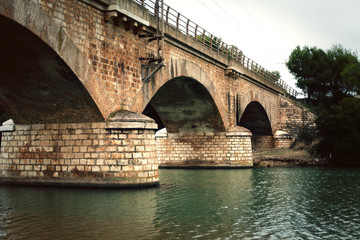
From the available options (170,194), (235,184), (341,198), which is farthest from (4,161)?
(341,198)

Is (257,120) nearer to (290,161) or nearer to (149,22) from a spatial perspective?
(290,161)

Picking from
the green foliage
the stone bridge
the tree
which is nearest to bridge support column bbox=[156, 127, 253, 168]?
the green foliage

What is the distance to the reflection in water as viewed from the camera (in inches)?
299

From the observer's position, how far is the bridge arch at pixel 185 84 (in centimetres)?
1514

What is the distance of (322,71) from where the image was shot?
41656 mm

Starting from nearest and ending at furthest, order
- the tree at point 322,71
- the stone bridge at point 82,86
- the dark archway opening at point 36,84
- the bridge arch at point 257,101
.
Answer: the dark archway opening at point 36,84 < the stone bridge at point 82,86 < the bridge arch at point 257,101 < the tree at point 322,71

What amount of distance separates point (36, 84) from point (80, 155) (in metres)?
2.67

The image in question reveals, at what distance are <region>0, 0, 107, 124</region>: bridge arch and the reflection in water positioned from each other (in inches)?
103

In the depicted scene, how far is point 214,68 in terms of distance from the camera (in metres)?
22.4

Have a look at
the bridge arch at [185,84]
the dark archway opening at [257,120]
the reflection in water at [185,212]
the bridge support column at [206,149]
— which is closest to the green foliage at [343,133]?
the bridge support column at [206,149]

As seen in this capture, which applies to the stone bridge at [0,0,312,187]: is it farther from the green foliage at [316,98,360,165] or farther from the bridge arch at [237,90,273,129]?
the green foliage at [316,98,360,165]

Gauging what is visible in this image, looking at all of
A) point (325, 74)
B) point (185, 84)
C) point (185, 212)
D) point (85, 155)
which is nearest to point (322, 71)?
point (325, 74)

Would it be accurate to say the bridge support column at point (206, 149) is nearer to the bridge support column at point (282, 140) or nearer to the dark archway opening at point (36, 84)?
the dark archway opening at point (36, 84)

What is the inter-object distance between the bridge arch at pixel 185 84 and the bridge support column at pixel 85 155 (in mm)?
1721
